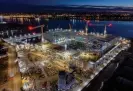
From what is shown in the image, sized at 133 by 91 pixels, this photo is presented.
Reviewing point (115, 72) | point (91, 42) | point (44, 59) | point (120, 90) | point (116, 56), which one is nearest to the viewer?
point (120, 90)

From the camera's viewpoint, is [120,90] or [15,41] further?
[15,41]

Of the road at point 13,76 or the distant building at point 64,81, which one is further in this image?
the road at point 13,76

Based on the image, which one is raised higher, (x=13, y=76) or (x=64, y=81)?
(x=64, y=81)

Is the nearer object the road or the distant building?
the distant building

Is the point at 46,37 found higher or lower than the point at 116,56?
higher

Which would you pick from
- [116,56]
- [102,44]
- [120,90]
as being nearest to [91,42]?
[102,44]

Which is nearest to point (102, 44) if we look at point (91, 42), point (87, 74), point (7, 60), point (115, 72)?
point (91, 42)

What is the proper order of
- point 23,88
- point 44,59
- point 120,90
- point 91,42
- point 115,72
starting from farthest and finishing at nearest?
1. point 91,42
2. point 44,59
3. point 115,72
4. point 120,90
5. point 23,88

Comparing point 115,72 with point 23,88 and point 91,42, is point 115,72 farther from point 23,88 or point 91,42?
point 23,88

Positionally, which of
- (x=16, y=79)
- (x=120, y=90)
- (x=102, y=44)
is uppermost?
(x=102, y=44)

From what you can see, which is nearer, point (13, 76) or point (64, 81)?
point (64, 81)
